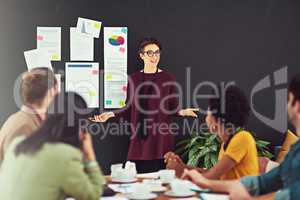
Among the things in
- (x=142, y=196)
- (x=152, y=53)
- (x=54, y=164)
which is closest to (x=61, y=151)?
(x=54, y=164)

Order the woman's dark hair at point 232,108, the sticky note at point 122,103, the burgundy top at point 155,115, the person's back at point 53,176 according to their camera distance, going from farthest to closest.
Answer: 1. the sticky note at point 122,103
2. the burgundy top at point 155,115
3. the woman's dark hair at point 232,108
4. the person's back at point 53,176

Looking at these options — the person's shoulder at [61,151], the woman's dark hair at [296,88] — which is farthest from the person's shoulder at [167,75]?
the person's shoulder at [61,151]

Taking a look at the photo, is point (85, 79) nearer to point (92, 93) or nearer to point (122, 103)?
point (92, 93)

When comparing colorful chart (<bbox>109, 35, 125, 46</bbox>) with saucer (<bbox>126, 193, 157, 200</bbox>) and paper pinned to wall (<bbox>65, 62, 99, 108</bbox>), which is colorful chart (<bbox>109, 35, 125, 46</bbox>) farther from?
saucer (<bbox>126, 193, 157, 200</bbox>)

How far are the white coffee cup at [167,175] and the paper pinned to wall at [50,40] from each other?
865mm

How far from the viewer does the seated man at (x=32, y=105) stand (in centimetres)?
182

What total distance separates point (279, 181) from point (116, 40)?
1.28 meters

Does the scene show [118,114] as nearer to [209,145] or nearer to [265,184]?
[209,145]

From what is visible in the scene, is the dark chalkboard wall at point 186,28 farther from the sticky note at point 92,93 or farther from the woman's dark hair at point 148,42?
the sticky note at point 92,93

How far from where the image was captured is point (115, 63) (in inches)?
105

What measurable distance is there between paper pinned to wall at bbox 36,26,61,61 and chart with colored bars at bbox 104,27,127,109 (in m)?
0.28

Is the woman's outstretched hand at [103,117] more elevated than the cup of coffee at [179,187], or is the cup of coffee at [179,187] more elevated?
the woman's outstretched hand at [103,117]

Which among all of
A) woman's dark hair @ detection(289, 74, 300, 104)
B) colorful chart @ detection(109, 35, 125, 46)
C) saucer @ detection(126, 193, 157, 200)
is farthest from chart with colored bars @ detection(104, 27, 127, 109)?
woman's dark hair @ detection(289, 74, 300, 104)

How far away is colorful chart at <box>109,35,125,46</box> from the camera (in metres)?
2.65
